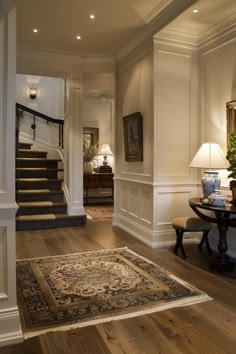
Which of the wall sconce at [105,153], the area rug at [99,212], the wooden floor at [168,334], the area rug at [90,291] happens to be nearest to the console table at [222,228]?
the wooden floor at [168,334]

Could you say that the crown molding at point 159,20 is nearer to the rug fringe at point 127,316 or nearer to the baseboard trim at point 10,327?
the rug fringe at point 127,316

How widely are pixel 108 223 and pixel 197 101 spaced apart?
9.27ft

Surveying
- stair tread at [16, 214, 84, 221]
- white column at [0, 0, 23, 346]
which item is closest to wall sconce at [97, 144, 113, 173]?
stair tread at [16, 214, 84, 221]

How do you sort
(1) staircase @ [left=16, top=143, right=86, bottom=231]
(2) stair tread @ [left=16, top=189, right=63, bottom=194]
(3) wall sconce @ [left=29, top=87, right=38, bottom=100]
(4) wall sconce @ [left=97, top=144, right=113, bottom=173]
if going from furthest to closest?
(4) wall sconce @ [left=97, top=144, right=113, bottom=173]
(3) wall sconce @ [left=29, top=87, right=38, bottom=100]
(2) stair tread @ [left=16, top=189, right=63, bottom=194]
(1) staircase @ [left=16, top=143, right=86, bottom=231]

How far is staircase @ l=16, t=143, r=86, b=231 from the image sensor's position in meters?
5.46

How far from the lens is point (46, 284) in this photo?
2.98 m

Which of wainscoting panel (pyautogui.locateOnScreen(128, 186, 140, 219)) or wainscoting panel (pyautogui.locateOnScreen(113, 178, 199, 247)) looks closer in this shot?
wainscoting panel (pyautogui.locateOnScreen(113, 178, 199, 247))

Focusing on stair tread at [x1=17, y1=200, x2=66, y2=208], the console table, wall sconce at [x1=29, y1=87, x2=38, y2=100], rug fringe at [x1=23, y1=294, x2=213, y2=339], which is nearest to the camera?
rug fringe at [x1=23, y1=294, x2=213, y2=339]

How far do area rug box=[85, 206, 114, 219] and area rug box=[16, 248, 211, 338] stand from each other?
2.83 meters

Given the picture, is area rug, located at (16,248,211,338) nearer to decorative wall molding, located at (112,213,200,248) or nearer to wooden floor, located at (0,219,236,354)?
wooden floor, located at (0,219,236,354)

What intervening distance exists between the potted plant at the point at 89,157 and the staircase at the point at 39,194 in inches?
41.3

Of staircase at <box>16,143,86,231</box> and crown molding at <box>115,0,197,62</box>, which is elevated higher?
crown molding at <box>115,0,197,62</box>

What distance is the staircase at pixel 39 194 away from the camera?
5.46 meters

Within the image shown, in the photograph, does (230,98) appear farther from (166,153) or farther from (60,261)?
(60,261)
